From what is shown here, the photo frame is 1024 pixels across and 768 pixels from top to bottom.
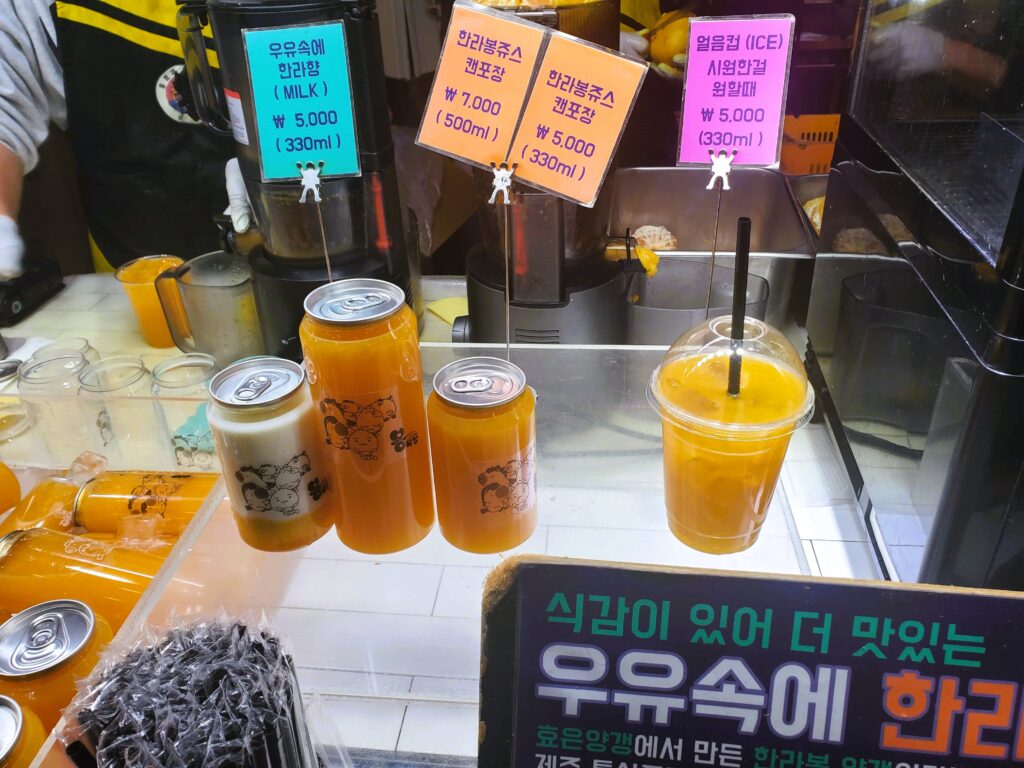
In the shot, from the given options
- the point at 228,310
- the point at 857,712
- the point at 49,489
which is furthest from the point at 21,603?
the point at 857,712

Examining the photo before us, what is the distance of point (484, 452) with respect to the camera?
0.83m

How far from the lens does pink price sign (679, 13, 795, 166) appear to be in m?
0.86

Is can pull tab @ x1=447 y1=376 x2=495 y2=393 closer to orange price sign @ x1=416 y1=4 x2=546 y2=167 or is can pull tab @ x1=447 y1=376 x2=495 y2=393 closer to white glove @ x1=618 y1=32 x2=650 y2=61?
orange price sign @ x1=416 y1=4 x2=546 y2=167

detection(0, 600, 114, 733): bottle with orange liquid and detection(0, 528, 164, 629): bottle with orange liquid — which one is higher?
detection(0, 600, 114, 733): bottle with orange liquid

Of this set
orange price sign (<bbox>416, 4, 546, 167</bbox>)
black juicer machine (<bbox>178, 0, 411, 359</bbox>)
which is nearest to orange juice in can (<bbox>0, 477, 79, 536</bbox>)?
black juicer machine (<bbox>178, 0, 411, 359</bbox>)

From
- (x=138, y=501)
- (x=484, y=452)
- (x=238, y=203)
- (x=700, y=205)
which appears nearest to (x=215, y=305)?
(x=238, y=203)

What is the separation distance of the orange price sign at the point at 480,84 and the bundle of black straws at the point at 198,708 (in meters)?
0.56

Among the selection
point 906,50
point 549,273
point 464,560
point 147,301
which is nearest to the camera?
point 464,560

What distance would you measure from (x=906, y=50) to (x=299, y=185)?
3.04 ft

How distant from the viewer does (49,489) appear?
115 centimetres

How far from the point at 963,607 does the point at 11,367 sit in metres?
1.60

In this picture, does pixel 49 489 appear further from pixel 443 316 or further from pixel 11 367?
pixel 443 316

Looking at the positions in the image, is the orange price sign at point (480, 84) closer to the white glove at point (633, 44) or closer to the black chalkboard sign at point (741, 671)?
the black chalkboard sign at point (741, 671)

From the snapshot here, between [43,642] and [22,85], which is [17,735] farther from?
[22,85]
